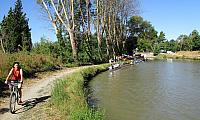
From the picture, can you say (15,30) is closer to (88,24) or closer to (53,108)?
(88,24)

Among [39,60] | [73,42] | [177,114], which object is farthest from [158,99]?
[73,42]

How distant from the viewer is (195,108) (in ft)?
53.5

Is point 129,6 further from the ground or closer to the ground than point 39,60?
further from the ground

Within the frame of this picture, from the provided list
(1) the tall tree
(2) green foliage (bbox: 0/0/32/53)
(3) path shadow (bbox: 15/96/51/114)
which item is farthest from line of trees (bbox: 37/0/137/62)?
(3) path shadow (bbox: 15/96/51/114)

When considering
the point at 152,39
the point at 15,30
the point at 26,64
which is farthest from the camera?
the point at 152,39

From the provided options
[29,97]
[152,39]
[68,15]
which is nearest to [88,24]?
[68,15]

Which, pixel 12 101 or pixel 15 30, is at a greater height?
pixel 15 30

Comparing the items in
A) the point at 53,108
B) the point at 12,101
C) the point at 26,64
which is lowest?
the point at 53,108

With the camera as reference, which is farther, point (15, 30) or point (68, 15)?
point (15, 30)

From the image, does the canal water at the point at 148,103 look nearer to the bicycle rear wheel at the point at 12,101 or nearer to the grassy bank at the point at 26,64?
the bicycle rear wheel at the point at 12,101

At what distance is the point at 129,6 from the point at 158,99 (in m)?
53.1

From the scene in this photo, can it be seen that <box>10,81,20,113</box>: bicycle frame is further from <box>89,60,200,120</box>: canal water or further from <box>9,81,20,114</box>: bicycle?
<box>89,60,200,120</box>: canal water

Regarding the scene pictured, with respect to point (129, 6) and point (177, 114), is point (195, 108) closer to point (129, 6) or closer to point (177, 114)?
point (177, 114)

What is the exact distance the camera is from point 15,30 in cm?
6731
